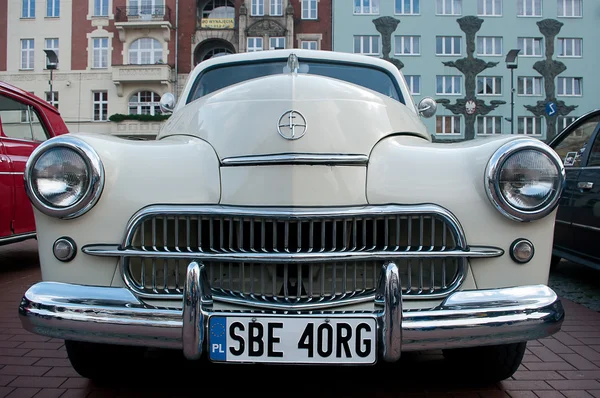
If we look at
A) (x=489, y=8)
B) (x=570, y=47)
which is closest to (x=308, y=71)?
(x=489, y=8)

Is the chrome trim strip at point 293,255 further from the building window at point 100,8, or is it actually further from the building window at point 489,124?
the building window at point 100,8

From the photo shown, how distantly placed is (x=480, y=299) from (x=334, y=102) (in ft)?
3.35

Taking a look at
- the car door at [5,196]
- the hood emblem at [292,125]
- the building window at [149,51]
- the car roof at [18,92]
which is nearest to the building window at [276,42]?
the building window at [149,51]

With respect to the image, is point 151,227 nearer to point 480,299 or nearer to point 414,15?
point 480,299

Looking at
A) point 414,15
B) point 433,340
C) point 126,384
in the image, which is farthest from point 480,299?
point 414,15

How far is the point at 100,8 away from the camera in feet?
103

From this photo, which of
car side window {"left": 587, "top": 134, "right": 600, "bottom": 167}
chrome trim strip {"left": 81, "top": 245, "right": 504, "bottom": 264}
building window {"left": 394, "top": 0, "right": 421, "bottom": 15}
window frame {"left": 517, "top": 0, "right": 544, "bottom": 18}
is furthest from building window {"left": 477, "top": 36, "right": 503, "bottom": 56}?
chrome trim strip {"left": 81, "top": 245, "right": 504, "bottom": 264}

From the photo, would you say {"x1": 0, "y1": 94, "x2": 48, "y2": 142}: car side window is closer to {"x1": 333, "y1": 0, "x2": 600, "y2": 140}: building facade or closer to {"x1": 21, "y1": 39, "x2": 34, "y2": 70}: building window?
{"x1": 333, "y1": 0, "x2": 600, "y2": 140}: building facade

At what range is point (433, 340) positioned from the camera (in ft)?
5.61

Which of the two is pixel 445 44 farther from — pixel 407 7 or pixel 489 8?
pixel 489 8

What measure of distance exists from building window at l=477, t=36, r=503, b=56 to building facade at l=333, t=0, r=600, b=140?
2.5 inches

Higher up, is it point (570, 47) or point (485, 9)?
point (485, 9)

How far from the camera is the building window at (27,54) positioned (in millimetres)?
31703

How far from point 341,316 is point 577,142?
12.1 feet
